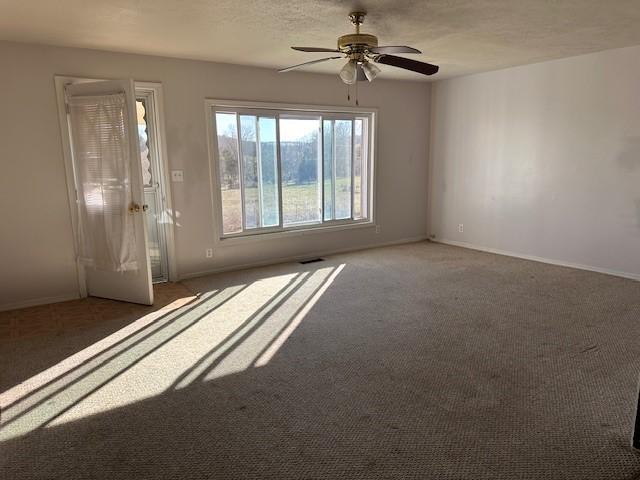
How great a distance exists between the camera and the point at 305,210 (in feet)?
20.0

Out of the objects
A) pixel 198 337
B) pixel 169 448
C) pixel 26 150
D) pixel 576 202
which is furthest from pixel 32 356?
pixel 576 202

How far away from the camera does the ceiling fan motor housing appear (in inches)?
123

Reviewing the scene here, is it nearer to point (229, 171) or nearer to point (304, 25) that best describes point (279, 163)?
point (229, 171)

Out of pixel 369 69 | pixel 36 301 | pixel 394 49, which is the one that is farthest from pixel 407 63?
pixel 36 301

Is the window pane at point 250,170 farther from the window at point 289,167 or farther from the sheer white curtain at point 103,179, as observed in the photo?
the sheer white curtain at point 103,179

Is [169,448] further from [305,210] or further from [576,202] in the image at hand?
[576,202]

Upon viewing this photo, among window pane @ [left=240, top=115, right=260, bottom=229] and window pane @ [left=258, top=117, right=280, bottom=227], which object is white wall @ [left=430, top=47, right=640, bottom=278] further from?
window pane @ [left=240, top=115, right=260, bottom=229]

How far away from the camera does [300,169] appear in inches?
234

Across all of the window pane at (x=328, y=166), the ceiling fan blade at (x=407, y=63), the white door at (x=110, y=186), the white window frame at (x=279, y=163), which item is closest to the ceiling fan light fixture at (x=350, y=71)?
the ceiling fan blade at (x=407, y=63)

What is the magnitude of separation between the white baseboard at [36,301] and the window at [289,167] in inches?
69.2

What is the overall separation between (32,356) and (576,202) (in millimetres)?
5649

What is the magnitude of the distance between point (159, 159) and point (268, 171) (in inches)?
54.0

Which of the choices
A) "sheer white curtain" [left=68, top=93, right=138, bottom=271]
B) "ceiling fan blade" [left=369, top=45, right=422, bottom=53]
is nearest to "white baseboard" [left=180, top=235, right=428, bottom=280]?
"sheer white curtain" [left=68, top=93, right=138, bottom=271]

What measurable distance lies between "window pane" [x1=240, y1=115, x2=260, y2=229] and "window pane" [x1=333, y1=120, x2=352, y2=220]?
125 centimetres
